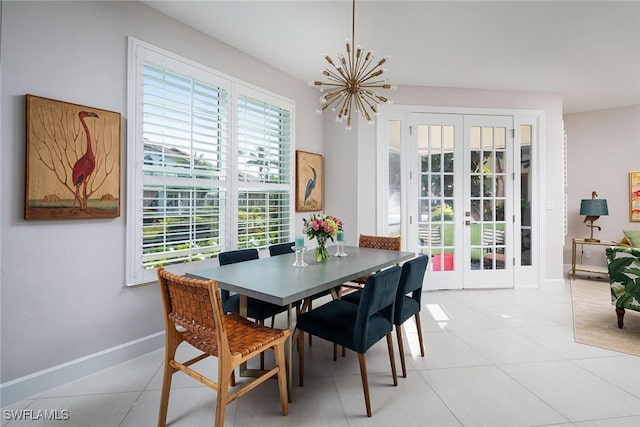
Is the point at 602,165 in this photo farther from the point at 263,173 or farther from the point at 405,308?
the point at 263,173

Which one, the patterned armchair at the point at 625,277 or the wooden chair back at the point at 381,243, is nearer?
the patterned armchair at the point at 625,277

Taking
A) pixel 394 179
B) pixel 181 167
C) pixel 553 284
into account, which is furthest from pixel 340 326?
pixel 553 284

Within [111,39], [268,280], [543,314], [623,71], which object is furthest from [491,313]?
[111,39]

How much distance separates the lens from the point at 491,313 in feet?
11.1

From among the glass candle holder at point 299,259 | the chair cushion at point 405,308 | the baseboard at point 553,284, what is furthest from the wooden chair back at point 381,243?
the baseboard at point 553,284

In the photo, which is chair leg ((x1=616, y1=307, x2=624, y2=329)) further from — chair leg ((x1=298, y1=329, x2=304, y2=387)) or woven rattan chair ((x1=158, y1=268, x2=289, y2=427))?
woven rattan chair ((x1=158, y1=268, x2=289, y2=427))

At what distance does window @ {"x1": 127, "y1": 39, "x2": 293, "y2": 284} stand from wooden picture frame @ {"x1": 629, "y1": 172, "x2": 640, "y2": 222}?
5725 millimetres

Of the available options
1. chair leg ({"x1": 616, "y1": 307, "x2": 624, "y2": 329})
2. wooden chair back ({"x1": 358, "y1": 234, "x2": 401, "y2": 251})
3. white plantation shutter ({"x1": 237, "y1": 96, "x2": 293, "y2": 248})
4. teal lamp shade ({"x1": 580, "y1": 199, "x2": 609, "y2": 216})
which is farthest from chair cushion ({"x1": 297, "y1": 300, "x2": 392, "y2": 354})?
teal lamp shade ({"x1": 580, "y1": 199, "x2": 609, "y2": 216})

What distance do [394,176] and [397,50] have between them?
5.25 feet

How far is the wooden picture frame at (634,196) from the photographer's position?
4.88 m

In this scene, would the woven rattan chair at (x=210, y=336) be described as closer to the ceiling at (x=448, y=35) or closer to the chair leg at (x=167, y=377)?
the chair leg at (x=167, y=377)

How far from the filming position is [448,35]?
289 cm

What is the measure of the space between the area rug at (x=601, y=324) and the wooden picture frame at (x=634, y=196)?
1.65 m

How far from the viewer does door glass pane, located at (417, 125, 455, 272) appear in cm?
423
